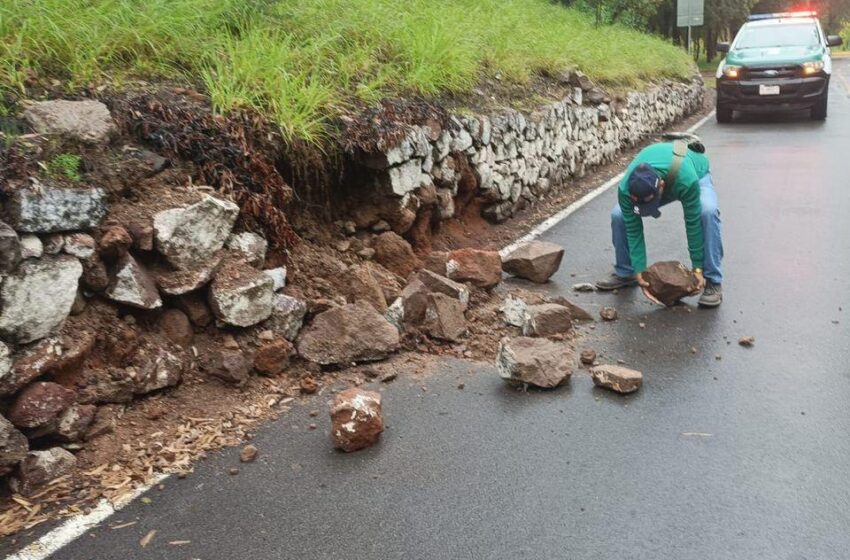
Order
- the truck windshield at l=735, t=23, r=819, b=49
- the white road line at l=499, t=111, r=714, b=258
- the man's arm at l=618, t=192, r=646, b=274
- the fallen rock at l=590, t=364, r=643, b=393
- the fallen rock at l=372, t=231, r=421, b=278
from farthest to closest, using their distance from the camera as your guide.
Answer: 1. the truck windshield at l=735, t=23, r=819, b=49
2. the white road line at l=499, t=111, r=714, b=258
3. the fallen rock at l=372, t=231, r=421, b=278
4. the man's arm at l=618, t=192, r=646, b=274
5. the fallen rock at l=590, t=364, r=643, b=393

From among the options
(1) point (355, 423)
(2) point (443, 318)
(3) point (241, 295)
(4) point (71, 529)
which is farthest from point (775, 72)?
(4) point (71, 529)

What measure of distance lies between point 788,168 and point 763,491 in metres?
9.25

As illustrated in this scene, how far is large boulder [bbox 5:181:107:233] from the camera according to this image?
149 inches

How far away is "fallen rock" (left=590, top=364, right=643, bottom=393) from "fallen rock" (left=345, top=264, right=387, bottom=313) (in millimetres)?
1604

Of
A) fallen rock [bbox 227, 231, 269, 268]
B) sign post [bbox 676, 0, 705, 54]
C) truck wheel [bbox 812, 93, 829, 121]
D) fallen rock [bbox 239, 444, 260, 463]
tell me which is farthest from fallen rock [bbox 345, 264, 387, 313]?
sign post [bbox 676, 0, 705, 54]

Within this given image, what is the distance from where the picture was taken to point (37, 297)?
376 cm

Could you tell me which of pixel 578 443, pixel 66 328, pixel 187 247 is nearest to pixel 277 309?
pixel 187 247

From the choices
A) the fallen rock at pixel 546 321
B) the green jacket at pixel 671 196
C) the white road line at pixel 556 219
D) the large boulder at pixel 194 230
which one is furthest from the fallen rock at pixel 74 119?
the white road line at pixel 556 219

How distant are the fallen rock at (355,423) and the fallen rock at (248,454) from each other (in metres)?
0.40

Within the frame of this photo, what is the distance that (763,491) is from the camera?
3.45 metres

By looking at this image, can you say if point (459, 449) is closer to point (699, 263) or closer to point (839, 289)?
point (699, 263)

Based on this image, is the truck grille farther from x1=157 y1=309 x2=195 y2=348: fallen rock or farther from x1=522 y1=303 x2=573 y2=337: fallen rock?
x1=157 y1=309 x2=195 y2=348: fallen rock

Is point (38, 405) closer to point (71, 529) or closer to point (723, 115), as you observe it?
point (71, 529)

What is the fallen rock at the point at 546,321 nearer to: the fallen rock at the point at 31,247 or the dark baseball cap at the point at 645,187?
the dark baseball cap at the point at 645,187
